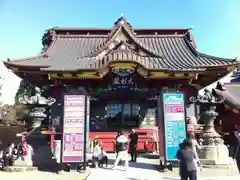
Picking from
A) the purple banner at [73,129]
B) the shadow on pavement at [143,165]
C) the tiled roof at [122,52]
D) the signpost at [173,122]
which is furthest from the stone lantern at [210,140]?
the purple banner at [73,129]

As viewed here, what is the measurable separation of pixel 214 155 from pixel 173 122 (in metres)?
2.62

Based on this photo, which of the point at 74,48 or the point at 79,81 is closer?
the point at 79,81

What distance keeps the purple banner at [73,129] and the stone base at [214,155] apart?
553 centimetres

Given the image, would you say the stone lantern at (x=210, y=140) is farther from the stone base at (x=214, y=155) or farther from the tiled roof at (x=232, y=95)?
the tiled roof at (x=232, y=95)

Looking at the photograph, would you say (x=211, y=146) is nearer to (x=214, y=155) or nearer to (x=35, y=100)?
Result: (x=214, y=155)

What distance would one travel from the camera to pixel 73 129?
12.1m

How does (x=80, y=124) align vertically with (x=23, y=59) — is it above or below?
below

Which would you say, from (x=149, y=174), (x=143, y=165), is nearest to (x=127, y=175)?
(x=149, y=174)

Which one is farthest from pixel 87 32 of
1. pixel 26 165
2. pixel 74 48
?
pixel 26 165

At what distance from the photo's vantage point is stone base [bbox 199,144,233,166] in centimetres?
1278

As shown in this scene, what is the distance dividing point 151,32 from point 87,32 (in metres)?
4.84

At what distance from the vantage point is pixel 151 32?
2197cm

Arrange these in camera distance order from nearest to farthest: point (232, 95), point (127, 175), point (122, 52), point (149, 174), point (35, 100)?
point (127, 175)
point (149, 174)
point (122, 52)
point (35, 100)
point (232, 95)

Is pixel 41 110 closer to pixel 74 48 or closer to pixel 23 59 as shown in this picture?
pixel 23 59
